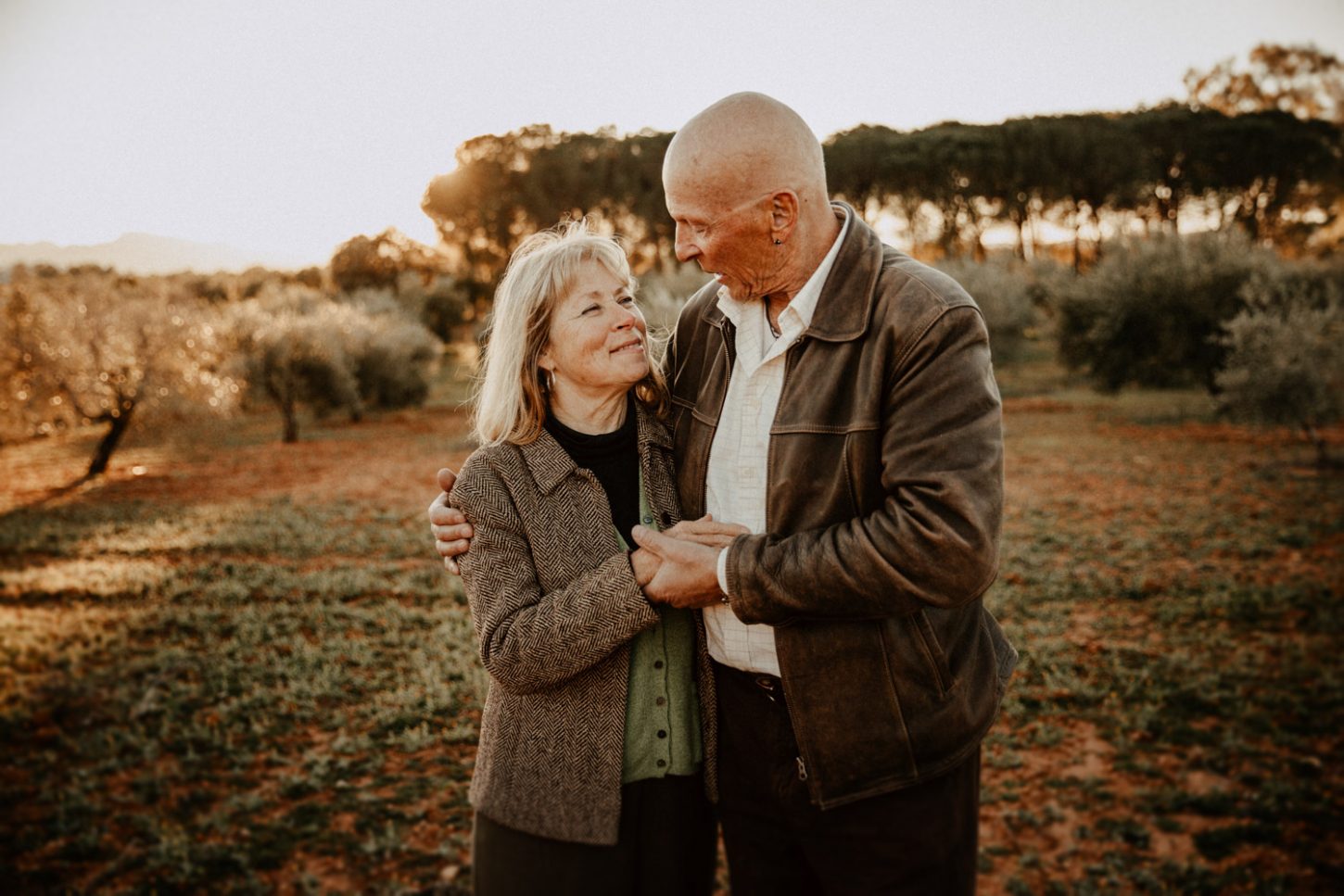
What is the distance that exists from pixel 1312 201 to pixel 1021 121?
12333 mm

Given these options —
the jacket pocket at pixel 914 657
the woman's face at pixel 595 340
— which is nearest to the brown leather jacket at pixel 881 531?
the jacket pocket at pixel 914 657

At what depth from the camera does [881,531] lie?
5.85 ft

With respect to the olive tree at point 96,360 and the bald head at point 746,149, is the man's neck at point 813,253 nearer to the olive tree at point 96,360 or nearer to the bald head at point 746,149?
the bald head at point 746,149

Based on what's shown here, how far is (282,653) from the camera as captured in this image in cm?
701

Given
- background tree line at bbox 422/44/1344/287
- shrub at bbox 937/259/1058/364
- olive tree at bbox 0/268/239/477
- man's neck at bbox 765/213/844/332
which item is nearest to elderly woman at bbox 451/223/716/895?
man's neck at bbox 765/213/844/332

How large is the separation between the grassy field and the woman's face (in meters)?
3.04

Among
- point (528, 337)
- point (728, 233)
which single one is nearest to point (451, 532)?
point (528, 337)

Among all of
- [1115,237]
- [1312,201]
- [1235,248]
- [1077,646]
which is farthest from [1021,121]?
[1077,646]

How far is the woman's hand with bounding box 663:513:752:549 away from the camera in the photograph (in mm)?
2045

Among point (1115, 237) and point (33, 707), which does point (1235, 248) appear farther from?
point (33, 707)

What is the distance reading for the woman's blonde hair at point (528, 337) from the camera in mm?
2375

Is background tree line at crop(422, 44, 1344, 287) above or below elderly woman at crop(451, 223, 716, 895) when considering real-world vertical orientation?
above

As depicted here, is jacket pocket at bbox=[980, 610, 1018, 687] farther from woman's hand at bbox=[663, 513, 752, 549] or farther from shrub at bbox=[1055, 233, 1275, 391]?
shrub at bbox=[1055, 233, 1275, 391]

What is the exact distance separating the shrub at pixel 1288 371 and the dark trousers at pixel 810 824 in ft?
44.6
